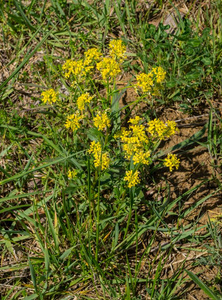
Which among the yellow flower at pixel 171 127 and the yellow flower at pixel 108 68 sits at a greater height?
the yellow flower at pixel 108 68

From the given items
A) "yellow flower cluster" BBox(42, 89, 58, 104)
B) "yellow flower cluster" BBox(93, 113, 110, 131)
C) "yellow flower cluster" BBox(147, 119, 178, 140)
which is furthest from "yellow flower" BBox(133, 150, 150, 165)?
"yellow flower cluster" BBox(42, 89, 58, 104)

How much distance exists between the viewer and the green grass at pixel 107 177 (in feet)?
8.36

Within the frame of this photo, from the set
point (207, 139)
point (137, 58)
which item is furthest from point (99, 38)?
point (207, 139)

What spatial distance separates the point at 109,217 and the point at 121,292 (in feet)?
1.88

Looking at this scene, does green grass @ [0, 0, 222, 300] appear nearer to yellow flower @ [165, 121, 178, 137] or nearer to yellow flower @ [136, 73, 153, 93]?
yellow flower @ [136, 73, 153, 93]

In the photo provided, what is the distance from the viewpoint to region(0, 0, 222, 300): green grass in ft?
8.36

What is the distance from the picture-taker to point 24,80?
12.0 ft

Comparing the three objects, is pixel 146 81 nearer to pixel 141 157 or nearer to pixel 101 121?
pixel 101 121

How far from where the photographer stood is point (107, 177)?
2.61m

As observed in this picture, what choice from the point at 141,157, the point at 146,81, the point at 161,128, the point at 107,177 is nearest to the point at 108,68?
the point at 146,81

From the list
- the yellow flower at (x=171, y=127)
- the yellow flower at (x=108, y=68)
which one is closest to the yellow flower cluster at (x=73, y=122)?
the yellow flower at (x=108, y=68)

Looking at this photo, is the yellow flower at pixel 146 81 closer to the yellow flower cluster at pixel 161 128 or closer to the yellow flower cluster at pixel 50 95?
the yellow flower cluster at pixel 161 128

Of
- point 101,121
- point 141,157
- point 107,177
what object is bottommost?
point 107,177

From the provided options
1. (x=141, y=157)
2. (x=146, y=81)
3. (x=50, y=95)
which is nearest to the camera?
(x=141, y=157)
